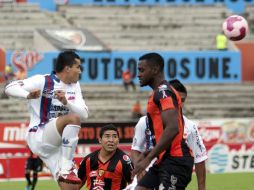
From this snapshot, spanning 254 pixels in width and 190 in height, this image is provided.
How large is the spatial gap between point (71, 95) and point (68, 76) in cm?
24

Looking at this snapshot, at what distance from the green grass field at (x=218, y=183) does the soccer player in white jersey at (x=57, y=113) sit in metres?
9.10

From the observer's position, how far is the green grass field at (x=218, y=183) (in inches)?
838

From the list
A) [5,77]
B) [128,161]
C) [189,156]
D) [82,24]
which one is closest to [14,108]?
[5,77]

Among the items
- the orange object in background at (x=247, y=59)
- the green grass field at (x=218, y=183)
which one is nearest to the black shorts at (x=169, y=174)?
the green grass field at (x=218, y=183)

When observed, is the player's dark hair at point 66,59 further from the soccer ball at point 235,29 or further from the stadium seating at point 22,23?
the stadium seating at point 22,23

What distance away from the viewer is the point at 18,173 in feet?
82.3

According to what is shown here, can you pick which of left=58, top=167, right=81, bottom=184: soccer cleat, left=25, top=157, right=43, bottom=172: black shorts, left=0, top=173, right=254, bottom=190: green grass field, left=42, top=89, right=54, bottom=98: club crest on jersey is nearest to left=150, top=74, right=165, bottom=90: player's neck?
left=58, top=167, right=81, bottom=184: soccer cleat

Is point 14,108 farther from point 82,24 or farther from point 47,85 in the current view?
point 47,85

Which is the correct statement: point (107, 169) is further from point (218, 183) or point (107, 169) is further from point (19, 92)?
point (218, 183)

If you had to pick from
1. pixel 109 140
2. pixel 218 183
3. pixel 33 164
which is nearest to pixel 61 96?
pixel 109 140

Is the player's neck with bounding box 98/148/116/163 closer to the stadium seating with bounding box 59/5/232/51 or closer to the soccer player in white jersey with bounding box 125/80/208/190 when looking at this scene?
the soccer player in white jersey with bounding box 125/80/208/190

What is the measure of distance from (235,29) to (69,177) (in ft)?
20.3

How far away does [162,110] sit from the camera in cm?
949

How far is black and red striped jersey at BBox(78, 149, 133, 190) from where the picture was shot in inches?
477
